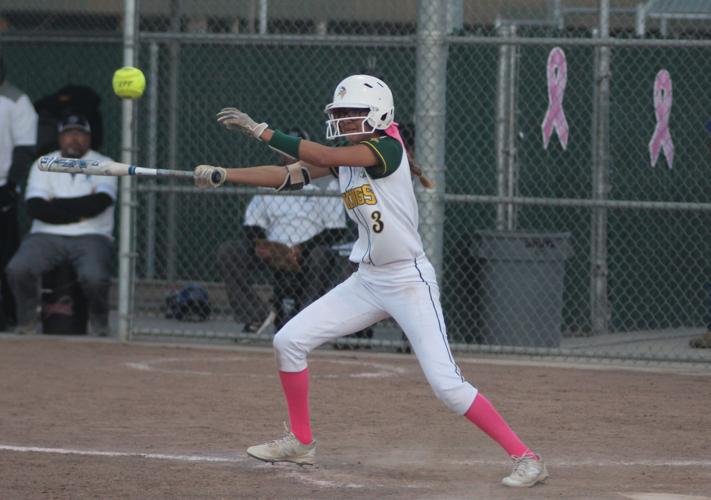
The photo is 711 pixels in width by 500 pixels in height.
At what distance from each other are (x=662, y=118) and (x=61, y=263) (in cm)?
507

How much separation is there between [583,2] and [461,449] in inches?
314

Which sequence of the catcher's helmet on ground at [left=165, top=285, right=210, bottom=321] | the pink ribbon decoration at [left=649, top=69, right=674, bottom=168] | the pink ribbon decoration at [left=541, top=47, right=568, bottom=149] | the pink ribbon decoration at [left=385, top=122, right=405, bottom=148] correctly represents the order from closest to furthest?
the pink ribbon decoration at [left=385, top=122, right=405, bottom=148] → the pink ribbon decoration at [left=541, top=47, right=568, bottom=149] → the pink ribbon decoration at [left=649, top=69, right=674, bottom=168] → the catcher's helmet on ground at [left=165, top=285, right=210, bottom=321]

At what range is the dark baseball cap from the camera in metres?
10.8

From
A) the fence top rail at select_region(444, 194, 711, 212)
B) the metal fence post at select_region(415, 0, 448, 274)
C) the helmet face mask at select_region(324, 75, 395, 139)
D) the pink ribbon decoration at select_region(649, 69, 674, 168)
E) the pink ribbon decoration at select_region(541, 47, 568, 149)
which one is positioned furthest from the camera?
the pink ribbon decoration at select_region(649, 69, 674, 168)

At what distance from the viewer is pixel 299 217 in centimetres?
1058

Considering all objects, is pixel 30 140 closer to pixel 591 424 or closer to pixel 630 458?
pixel 591 424

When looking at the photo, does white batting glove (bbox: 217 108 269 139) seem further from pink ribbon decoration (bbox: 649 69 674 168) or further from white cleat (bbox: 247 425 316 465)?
pink ribbon decoration (bbox: 649 69 674 168)

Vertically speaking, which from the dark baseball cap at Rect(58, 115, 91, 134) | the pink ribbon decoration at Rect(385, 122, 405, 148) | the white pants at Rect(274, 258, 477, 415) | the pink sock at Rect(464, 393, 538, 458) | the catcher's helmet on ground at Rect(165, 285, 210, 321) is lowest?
the pink sock at Rect(464, 393, 538, 458)

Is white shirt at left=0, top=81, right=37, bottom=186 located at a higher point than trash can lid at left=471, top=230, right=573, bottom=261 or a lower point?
higher

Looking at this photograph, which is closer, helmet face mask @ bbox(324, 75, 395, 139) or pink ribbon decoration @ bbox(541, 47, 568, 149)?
helmet face mask @ bbox(324, 75, 395, 139)

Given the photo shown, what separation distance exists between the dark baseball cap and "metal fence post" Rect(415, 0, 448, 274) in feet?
9.11

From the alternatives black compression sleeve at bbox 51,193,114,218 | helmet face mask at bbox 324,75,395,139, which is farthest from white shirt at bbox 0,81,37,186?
helmet face mask at bbox 324,75,395,139

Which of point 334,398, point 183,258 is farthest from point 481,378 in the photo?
point 183,258

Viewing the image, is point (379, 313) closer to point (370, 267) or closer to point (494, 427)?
point (370, 267)
